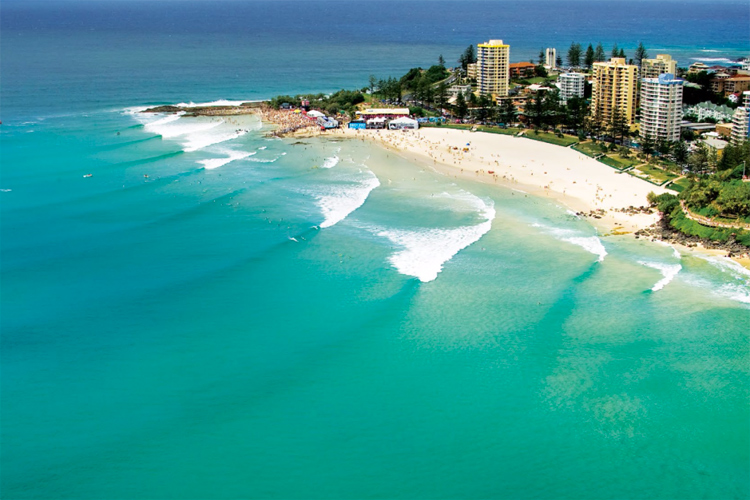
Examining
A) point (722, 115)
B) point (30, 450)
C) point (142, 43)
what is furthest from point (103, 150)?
point (142, 43)

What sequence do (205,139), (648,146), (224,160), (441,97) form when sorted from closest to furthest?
(648,146) → (224,160) → (205,139) → (441,97)

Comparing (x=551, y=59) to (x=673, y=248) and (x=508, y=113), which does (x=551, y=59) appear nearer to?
(x=508, y=113)

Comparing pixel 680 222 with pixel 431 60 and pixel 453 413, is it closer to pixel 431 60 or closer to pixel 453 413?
pixel 453 413

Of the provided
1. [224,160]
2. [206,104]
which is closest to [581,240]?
[224,160]

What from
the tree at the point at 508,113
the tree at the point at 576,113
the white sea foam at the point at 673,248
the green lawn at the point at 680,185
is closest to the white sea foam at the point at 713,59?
the tree at the point at 576,113

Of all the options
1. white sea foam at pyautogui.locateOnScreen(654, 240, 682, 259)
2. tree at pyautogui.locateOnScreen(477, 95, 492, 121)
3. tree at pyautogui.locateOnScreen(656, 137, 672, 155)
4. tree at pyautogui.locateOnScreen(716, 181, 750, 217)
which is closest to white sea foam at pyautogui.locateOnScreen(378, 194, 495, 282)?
white sea foam at pyautogui.locateOnScreen(654, 240, 682, 259)

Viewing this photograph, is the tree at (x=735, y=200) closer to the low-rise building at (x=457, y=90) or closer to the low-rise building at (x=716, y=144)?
A: the low-rise building at (x=716, y=144)
